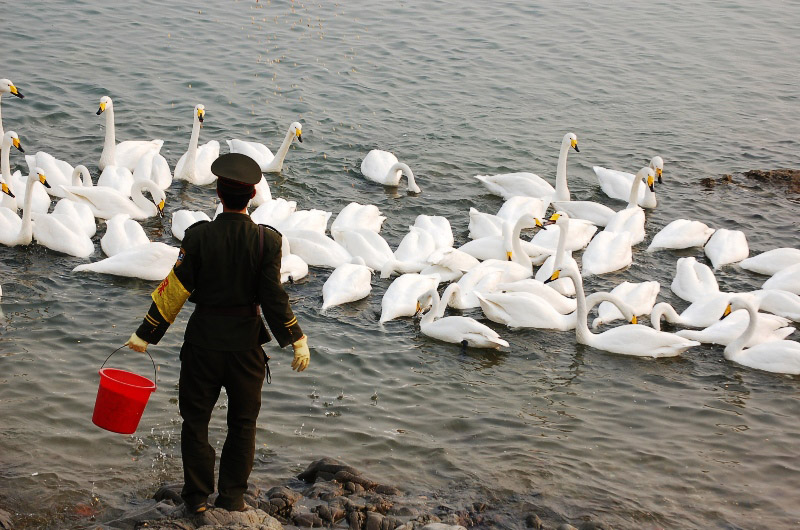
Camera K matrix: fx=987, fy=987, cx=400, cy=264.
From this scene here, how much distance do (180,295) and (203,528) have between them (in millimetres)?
1338

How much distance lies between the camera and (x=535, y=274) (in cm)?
1280

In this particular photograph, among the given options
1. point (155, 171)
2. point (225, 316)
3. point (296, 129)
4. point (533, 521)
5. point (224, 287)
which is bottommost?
point (533, 521)

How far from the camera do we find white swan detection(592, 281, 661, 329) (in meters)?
11.3

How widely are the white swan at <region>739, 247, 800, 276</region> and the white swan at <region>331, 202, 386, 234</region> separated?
15.9 feet

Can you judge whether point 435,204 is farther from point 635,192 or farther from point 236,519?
point 236,519

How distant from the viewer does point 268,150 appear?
612 inches

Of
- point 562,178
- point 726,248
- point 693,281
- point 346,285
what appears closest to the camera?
point 346,285

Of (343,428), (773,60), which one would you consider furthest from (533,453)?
(773,60)

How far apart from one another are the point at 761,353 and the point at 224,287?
671cm

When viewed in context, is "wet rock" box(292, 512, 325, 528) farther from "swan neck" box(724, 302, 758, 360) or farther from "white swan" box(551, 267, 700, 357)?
"swan neck" box(724, 302, 758, 360)

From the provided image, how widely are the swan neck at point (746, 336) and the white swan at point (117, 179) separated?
7943mm

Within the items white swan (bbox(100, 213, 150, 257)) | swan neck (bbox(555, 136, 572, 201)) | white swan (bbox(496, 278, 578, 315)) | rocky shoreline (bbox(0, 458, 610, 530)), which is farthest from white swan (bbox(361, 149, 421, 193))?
rocky shoreline (bbox(0, 458, 610, 530))

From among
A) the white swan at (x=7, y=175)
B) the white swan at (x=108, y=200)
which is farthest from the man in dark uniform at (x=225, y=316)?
the white swan at (x=7, y=175)

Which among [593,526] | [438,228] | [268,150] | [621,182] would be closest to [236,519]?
[593,526]
